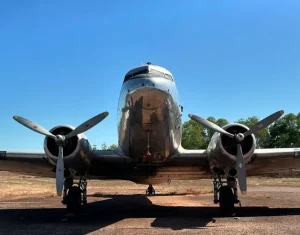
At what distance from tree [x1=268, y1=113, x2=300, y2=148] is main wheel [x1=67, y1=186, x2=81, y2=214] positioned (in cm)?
7948

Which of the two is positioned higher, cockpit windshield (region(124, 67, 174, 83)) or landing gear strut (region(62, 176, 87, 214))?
cockpit windshield (region(124, 67, 174, 83))

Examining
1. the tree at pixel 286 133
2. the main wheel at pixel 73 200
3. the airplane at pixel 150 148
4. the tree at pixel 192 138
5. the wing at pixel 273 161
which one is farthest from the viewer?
the tree at pixel 286 133

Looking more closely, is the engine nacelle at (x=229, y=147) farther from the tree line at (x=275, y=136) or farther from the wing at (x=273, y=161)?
the tree line at (x=275, y=136)

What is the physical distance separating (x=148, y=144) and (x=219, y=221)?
11.6 ft

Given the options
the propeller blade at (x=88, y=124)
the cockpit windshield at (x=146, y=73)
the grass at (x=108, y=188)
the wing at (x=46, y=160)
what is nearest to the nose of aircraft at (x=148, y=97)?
the cockpit windshield at (x=146, y=73)

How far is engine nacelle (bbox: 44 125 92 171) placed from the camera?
504 inches

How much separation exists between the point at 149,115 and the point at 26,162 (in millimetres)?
6684

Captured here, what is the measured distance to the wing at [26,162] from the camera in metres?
14.8

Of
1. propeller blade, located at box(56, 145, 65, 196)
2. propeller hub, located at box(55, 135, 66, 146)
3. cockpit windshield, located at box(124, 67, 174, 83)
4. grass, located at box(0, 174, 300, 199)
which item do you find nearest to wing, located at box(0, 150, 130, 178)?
propeller blade, located at box(56, 145, 65, 196)

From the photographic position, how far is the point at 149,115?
39.5 ft

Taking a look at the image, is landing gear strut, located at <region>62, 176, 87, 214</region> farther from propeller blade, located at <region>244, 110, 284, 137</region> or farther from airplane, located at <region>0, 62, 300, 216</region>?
propeller blade, located at <region>244, 110, 284, 137</region>

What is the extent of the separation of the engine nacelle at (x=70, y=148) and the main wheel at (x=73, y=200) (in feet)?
3.12

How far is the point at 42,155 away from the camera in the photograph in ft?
48.1

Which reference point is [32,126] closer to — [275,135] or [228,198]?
[228,198]
